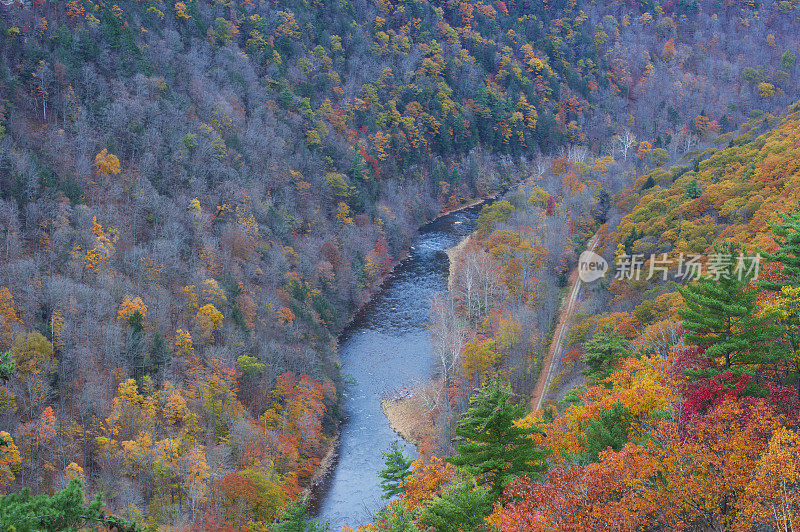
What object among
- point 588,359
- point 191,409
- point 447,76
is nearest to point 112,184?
point 191,409

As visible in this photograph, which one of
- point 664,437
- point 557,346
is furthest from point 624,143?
point 664,437

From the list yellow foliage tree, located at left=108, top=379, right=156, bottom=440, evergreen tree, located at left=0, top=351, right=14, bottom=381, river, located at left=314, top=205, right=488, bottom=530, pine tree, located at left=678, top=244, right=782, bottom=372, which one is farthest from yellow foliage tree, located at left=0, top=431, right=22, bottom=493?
pine tree, located at left=678, top=244, right=782, bottom=372

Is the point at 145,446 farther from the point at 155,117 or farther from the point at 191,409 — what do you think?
the point at 155,117

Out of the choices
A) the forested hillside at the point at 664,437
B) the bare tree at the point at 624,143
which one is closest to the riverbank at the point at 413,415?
the forested hillside at the point at 664,437

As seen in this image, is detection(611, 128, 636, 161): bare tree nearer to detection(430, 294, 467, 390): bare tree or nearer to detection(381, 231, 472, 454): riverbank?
detection(430, 294, 467, 390): bare tree

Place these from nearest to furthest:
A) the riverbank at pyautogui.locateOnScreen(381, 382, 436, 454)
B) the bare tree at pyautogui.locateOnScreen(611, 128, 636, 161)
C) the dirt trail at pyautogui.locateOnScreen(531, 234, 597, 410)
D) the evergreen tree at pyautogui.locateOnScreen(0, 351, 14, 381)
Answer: the evergreen tree at pyautogui.locateOnScreen(0, 351, 14, 381), the riverbank at pyautogui.locateOnScreen(381, 382, 436, 454), the dirt trail at pyautogui.locateOnScreen(531, 234, 597, 410), the bare tree at pyautogui.locateOnScreen(611, 128, 636, 161)

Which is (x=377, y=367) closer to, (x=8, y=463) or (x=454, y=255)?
(x=454, y=255)
